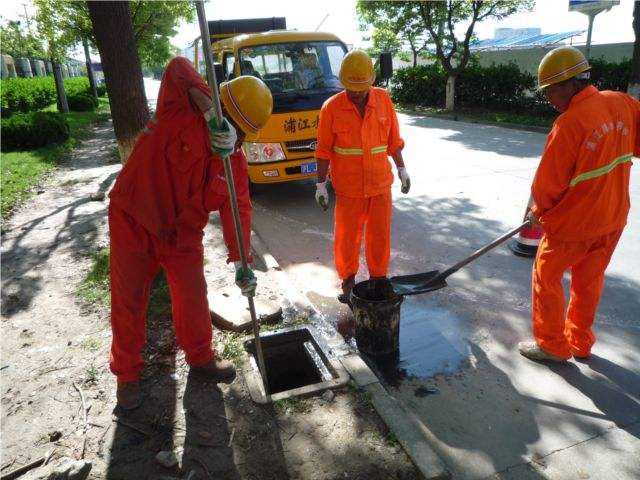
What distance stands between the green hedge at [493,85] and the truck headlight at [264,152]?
414 inches

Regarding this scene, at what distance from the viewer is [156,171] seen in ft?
7.93

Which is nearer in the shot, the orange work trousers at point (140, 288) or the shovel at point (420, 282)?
the orange work trousers at point (140, 288)

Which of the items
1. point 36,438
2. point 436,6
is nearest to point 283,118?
point 36,438

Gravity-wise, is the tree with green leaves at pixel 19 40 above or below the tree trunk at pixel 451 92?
above

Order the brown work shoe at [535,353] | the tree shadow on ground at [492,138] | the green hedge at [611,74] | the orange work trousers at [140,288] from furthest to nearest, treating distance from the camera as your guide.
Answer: the green hedge at [611,74] < the tree shadow on ground at [492,138] < the brown work shoe at [535,353] < the orange work trousers at [140,288]

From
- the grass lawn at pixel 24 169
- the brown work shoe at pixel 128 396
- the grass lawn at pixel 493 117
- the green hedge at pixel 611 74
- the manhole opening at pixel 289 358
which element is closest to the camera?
the brown work shoe at pixel 128 396

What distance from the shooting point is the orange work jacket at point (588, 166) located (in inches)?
99.7

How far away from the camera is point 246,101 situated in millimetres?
2449

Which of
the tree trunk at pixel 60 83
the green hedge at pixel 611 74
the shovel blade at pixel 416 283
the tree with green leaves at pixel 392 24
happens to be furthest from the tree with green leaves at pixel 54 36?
the shovel blade at pixel 416 283

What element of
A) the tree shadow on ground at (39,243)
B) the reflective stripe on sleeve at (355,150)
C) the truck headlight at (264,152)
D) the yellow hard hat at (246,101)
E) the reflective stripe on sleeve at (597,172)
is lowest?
the tree shadow on ground at (39,243)

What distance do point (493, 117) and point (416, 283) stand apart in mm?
12599

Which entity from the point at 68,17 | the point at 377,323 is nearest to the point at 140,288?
the point at 377,323

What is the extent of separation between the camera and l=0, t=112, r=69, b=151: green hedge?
1166cm

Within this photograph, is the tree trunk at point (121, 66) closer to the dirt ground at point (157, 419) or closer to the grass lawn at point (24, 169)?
the dirt ground at point (157, 419)
